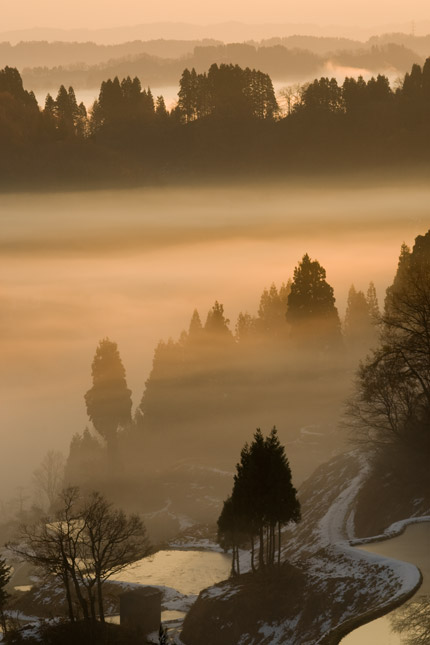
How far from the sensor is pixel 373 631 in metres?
37.2

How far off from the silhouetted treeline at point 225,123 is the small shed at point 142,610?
363 ft

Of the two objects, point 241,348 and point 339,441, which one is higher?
point 241,348

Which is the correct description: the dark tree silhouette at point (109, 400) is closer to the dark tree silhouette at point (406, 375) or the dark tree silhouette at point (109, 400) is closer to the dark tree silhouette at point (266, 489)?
the dark tree silhouette at point (406, 375)

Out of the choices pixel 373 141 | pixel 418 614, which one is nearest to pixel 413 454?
pixel 418 614

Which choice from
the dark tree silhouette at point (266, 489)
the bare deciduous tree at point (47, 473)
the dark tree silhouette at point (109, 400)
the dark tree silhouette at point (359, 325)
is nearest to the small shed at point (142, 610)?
the dark tree silhouette at point (266, 489)

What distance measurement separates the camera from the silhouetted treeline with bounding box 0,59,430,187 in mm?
161500

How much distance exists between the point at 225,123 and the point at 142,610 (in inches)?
4629

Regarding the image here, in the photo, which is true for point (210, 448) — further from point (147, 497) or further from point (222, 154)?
point (222, 154)

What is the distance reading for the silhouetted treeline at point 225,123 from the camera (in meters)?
162

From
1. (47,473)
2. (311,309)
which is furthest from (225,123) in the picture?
(311,309)

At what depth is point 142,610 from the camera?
5466 cm

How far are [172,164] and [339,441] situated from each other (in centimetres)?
10836

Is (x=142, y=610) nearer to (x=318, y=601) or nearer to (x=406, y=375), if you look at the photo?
(x=318, y=601)

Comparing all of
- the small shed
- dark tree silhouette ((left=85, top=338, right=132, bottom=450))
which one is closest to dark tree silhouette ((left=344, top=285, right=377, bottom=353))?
dark tree silhouette ((left=85, top=338, right=132, bottom=450))
